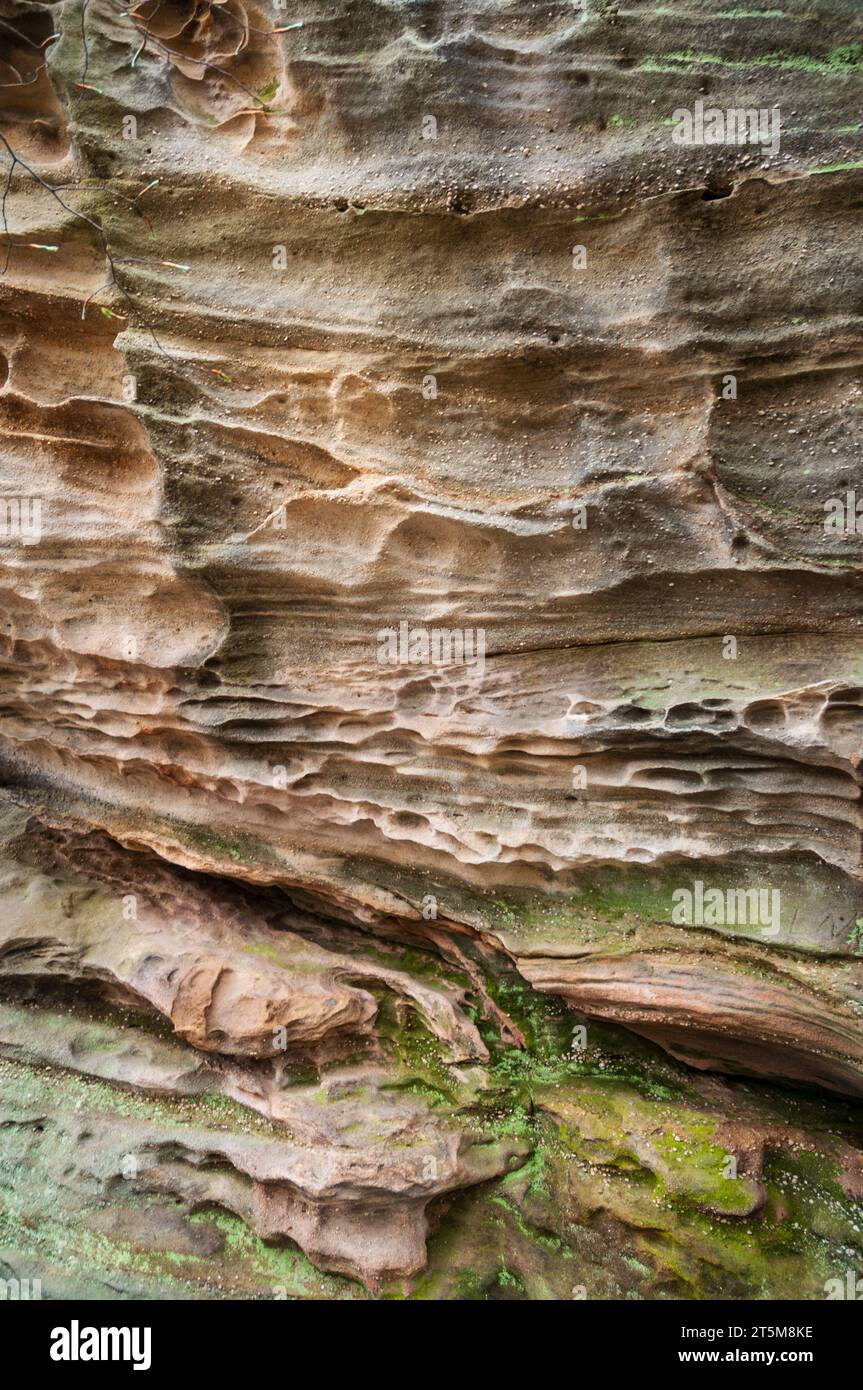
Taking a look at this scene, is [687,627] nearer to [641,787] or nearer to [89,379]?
[641,787]

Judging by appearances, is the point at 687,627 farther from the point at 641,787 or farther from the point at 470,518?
the point at 470,518

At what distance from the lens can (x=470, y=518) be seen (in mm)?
4160

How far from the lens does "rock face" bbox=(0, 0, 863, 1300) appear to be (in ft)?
12.5

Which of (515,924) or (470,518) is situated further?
(515,924)

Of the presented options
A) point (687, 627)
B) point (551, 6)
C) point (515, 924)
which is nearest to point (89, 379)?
point (551, 6)

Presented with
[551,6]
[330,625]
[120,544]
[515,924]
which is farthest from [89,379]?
[515,924]

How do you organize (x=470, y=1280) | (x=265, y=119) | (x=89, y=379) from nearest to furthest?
(x=265, y=119) → (x=89, y=379) → (x=470, y=1280)

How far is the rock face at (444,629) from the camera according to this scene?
3814 mm

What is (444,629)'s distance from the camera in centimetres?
450

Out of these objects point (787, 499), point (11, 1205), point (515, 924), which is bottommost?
point (11, 1205)

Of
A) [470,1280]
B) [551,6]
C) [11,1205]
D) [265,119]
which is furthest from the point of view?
[11,1205]

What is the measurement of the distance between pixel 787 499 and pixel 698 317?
2.77 feet

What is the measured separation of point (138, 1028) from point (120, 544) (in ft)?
9.96

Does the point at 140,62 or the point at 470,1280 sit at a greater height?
the point at 140,62
